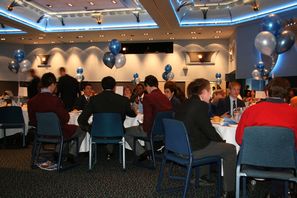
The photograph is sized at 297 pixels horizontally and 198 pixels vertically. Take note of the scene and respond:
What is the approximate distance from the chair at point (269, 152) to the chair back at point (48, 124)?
2.52 m

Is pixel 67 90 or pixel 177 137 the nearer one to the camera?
pixel 177 137

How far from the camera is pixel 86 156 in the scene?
18.0 feet

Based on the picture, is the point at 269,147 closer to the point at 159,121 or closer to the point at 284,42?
the point at 159,121

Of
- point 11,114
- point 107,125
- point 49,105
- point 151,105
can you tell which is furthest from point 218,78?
point 49,105

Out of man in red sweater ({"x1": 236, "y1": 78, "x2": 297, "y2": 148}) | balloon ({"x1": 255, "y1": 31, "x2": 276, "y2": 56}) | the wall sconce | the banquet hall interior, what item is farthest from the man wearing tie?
the wall sconce

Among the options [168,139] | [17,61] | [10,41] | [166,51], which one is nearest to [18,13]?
[17,61]

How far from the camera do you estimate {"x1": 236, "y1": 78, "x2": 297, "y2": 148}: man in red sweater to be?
2701mm

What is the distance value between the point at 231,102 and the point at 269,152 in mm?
2593

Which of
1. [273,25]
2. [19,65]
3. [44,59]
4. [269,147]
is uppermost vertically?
[44,59]

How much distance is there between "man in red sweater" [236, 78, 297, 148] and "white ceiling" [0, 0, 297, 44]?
244 inches

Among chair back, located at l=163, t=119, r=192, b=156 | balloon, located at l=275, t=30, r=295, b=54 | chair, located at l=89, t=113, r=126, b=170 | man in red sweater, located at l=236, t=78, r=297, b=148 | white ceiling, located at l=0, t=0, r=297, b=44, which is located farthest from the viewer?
white ceiling, located at l=0, t=0, r=297, b=44

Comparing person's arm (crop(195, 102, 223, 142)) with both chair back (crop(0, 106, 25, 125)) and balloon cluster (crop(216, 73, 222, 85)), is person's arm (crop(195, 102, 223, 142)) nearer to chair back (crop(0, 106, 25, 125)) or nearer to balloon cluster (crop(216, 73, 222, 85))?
chair back (crop(0, 106, 25, 125))

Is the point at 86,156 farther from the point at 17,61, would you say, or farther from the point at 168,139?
the point at 17,61

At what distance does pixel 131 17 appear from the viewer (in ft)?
39.3
